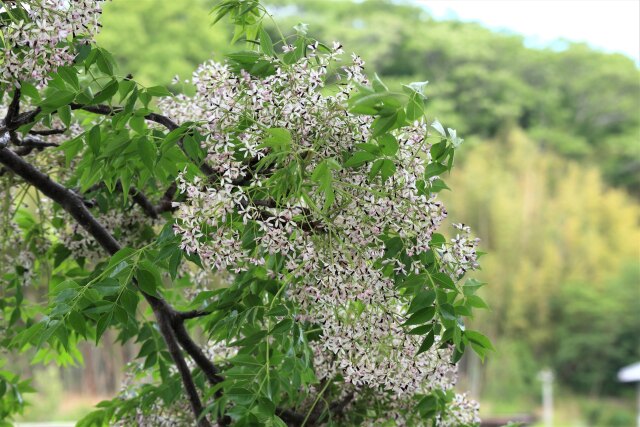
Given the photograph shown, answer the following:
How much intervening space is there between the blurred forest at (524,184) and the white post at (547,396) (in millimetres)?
225

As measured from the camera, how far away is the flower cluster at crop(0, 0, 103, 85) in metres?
1.15

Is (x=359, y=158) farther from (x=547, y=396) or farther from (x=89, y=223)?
(x=547, y=396)

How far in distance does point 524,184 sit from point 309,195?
1920cm

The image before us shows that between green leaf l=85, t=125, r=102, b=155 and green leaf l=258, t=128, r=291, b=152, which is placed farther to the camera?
green leaf l=85, t=125, r=102, b=155

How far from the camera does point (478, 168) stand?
18.3 metres

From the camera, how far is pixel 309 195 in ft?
4.07

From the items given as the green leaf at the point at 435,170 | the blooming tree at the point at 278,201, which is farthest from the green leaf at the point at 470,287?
the green leaf at the point at 435,170

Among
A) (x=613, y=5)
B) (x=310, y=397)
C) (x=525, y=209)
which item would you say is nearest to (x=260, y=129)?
(x=310, y=397)

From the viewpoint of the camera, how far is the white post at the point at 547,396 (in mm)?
17000

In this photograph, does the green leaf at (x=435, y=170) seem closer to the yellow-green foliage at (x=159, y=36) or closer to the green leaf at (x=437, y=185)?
the green leaf at (x=437, y=185)

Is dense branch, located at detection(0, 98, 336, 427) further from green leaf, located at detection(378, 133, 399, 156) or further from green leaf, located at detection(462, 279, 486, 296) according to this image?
green leaf, located at detection(378, 133, 399, 156)

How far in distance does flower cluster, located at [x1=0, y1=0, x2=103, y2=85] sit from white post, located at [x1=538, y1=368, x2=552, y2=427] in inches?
657

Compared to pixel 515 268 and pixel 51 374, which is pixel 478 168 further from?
pixel 51 374

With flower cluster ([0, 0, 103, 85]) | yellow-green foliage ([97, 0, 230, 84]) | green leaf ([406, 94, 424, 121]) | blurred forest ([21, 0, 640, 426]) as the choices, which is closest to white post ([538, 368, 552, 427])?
blurred forest ([21, 0, 640, 426])
